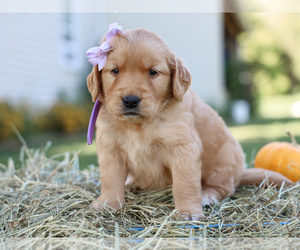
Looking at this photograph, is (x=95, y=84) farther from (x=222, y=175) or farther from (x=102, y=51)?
(x=222, y=175)

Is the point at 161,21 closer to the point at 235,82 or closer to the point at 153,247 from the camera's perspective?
the point at 235,82

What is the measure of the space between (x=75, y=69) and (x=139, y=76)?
8105 mm

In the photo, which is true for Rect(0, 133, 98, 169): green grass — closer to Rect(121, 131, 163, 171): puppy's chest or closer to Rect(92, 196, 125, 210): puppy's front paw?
Rect(92, 196, 125, 210): puppy's front paw

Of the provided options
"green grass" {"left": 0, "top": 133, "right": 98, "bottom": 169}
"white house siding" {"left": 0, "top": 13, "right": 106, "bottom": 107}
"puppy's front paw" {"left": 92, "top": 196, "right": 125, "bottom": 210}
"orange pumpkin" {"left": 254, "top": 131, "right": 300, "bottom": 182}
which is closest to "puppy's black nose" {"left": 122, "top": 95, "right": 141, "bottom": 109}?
"puppy's front paw" {"left": 92, "top": 196, "right": 125, "bottom": 210}

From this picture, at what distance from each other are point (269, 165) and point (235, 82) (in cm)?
1220

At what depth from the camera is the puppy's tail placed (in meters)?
2.93

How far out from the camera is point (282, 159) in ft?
11.4

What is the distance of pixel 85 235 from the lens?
1971mm

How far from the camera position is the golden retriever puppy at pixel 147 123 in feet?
7.52

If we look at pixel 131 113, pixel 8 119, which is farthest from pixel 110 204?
pixel 8 119

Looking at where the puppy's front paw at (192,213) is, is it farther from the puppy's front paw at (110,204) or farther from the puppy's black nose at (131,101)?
the puppy's black nose at (131,101)

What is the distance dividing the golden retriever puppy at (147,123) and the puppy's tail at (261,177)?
1.66ft

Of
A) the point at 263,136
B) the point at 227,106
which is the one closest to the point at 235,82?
the point at 227,106

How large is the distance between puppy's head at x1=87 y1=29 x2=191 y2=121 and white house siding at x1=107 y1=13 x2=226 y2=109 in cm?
714
